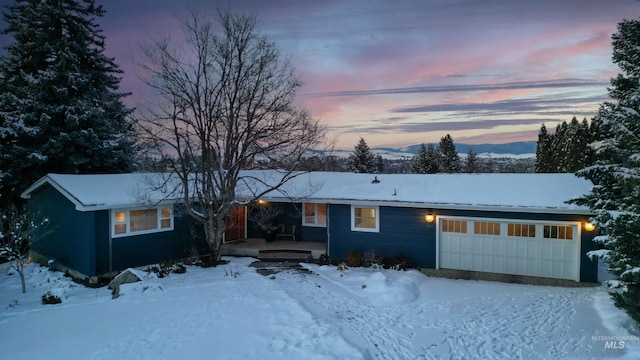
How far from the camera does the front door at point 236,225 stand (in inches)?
653

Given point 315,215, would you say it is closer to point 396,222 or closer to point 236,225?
point 236,225

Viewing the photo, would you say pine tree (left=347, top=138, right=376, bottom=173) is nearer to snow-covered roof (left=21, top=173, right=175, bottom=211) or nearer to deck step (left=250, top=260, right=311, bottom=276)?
deck step (left=250, top=260, right=311, bottom=276)

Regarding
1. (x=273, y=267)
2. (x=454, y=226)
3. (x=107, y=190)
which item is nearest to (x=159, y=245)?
(x=107, y=190)

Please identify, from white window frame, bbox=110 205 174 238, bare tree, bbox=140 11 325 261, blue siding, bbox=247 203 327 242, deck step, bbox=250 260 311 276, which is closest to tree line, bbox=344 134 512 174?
blue siding, bbox=247 203 327 242

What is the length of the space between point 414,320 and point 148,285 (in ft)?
23.5

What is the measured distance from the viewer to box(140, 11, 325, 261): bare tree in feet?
42.7

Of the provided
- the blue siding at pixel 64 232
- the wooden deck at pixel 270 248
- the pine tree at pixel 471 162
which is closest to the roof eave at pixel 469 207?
the wooden deck at pixel 270 248

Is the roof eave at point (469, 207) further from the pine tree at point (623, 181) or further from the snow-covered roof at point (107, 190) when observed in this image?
the snow-covered roof at point (107, 190)

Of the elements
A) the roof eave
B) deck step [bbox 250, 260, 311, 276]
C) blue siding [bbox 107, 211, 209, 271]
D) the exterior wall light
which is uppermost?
the roof eave

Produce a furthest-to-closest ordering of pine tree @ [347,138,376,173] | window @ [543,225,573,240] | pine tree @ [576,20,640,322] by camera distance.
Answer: pine tree @ [347,138,376,173] → window @ [543,225,573,240] → pine tree @ [576,20,640,322]

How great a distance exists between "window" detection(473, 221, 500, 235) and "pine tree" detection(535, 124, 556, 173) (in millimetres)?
29142

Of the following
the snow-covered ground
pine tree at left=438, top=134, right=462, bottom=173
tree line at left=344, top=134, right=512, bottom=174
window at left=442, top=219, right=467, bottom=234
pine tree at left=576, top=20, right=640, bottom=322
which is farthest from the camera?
pine tree at left=438, top=134, right=462, bottom=173

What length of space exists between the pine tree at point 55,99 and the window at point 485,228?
48.1 ft

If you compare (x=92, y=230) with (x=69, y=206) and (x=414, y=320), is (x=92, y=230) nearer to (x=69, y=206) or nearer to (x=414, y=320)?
(x=69, y=206)
